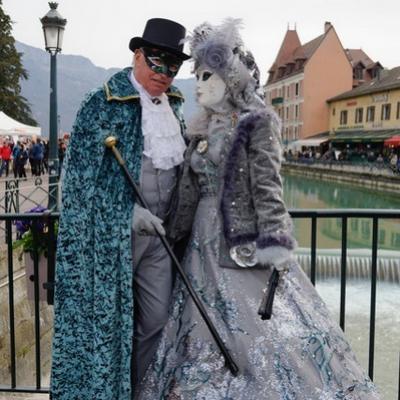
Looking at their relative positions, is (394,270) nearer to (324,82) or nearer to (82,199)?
(82,199)

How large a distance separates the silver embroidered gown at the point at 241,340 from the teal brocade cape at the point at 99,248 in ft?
0.61

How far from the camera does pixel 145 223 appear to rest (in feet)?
7.30

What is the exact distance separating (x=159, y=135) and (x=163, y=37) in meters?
0.41

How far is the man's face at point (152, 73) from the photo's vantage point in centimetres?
233

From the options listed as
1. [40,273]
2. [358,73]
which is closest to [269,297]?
[40,273]

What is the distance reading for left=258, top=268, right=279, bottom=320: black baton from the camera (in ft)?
6.77

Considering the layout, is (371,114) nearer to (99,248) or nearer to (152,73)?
(152,73)

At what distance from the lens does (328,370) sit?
2172mm

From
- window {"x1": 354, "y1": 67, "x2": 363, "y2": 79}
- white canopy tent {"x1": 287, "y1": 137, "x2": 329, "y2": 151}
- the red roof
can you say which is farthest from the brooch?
the red roof

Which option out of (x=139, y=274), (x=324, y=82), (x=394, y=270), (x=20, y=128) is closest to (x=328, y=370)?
(x=139, y=274)

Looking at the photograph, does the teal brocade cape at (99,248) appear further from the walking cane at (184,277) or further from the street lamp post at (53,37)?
the street lamp post at (53,37)

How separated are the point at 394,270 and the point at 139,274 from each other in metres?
10.6

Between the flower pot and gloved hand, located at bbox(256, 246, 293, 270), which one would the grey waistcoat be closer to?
gloved hand, located at bbox(256, 246, 293, 270)

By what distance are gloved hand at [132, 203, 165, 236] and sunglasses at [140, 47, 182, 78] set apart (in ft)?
1.97
